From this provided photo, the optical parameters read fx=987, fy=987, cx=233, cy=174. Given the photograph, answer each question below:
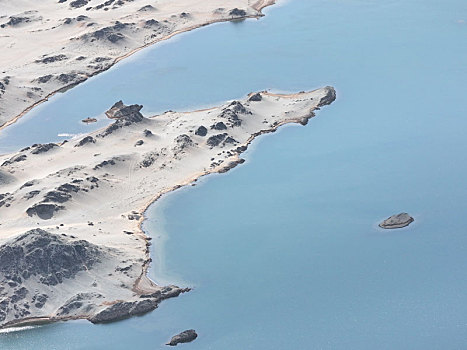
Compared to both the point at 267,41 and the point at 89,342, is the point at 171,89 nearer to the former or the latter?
the point at 267,41

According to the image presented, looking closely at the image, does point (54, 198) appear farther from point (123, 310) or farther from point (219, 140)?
point (219, 140)

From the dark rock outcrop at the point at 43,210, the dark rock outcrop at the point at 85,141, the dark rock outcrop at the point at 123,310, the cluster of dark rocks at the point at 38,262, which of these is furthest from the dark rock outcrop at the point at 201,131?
the dark rock outcrop at the point at 123,310

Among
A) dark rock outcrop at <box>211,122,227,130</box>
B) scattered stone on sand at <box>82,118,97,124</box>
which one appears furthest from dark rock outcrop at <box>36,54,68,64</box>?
dark rock outcrop at <box>211,122,227,130</box>

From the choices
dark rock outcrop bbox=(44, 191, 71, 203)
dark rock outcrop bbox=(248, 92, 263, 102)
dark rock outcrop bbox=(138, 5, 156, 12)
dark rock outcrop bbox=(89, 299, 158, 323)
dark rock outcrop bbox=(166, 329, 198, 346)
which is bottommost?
dark rock outcrop bbox=(166, 329, 198, 346)

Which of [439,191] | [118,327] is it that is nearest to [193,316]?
[118,327]

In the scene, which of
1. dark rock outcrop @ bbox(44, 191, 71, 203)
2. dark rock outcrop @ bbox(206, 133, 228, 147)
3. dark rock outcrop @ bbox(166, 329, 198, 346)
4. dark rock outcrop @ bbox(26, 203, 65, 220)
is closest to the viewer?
dark rock outcrop @ bbox(166, 329, 198, 346)

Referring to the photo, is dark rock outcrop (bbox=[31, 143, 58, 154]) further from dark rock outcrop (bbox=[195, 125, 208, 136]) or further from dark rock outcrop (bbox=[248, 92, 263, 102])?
dark rock outcrop (bbox=[248, 92, 263, 102])
